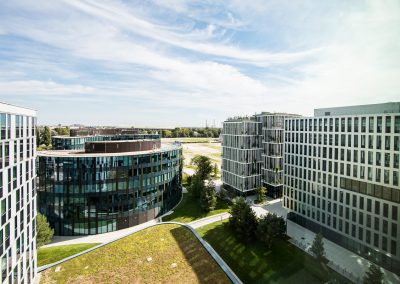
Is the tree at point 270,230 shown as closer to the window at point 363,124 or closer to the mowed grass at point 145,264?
the mowed grass at point 145,264

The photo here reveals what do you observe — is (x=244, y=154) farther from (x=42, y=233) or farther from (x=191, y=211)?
(x=42, y=233)

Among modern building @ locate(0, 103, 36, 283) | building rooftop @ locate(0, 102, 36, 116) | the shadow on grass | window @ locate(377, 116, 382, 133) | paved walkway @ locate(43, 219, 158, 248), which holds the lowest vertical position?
paved walkway @ locate(43, 219, 158, 248)

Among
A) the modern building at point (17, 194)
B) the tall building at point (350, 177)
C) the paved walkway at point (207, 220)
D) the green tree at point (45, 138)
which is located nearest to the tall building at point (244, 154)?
the paved walkway at point (207, 220)

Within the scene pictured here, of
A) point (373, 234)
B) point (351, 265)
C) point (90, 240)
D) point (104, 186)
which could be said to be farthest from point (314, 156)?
point (90, 240)

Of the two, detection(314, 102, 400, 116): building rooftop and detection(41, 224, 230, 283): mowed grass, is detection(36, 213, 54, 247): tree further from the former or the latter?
detection(314, 102, 400, 116): building rooftop

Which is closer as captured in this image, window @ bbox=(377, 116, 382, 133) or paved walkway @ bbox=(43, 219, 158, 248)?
window @ bbox=(377, 116, 382, 133)

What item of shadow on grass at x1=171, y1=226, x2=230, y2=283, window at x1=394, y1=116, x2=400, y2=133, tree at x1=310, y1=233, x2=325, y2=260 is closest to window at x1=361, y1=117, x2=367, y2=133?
window at x1=394, y1=116, x2=400, y2=133
